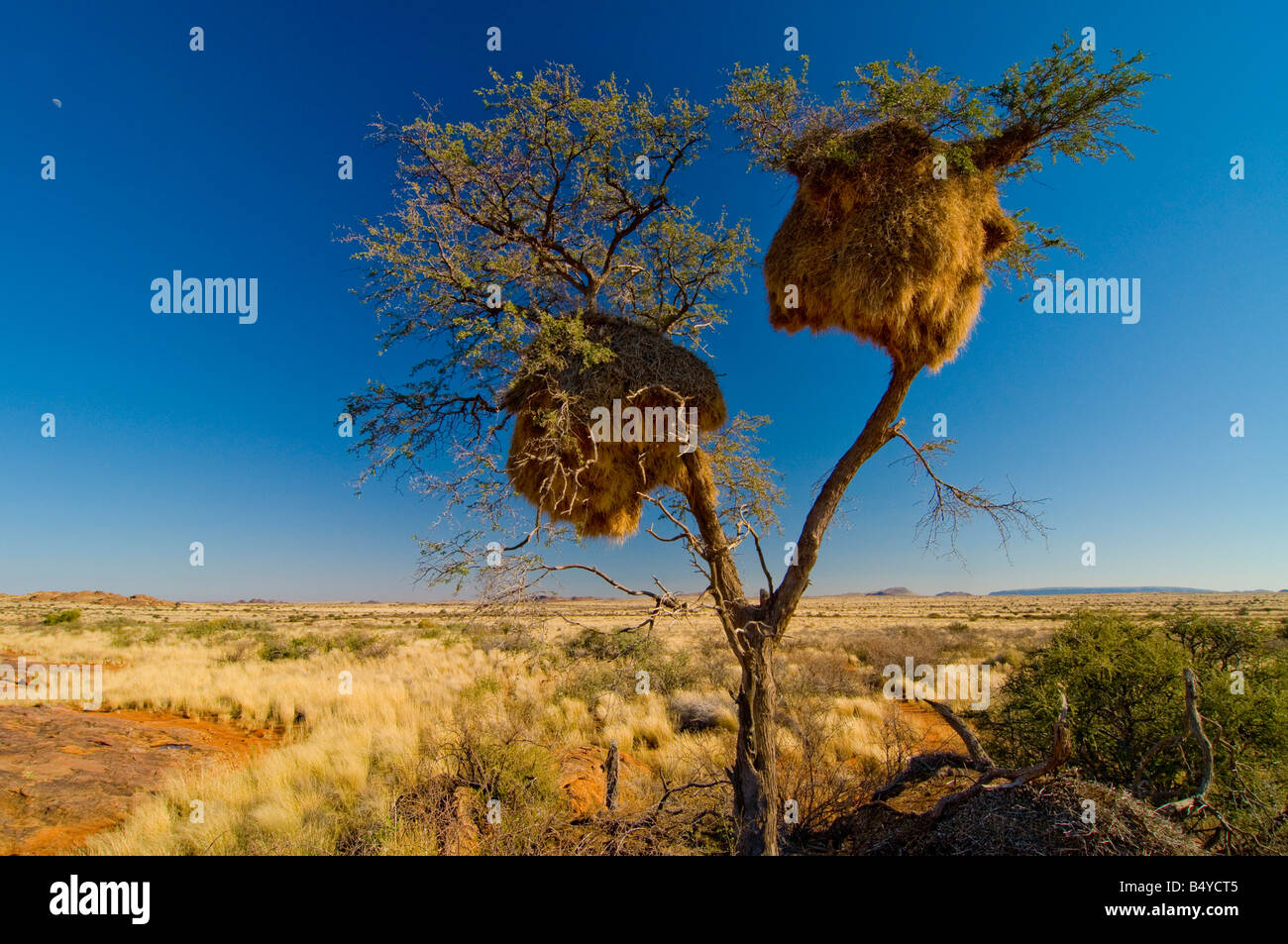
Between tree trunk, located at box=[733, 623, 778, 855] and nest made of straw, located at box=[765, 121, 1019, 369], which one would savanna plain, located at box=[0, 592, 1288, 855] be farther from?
nest made of straw, located at box=[765, 121, 1019, 369]

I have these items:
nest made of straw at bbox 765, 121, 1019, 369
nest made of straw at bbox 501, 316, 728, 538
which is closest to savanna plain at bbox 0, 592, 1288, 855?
nest made of straw at bbox 501, 316, 728, 538

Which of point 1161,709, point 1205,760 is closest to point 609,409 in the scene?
point 1205,760

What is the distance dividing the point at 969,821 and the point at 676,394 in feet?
14.8

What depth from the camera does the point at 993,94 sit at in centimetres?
461

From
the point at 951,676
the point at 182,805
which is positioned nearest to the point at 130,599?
the point at 182,805

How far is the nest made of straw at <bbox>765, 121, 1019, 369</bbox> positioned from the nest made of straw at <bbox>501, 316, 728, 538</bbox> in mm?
1157

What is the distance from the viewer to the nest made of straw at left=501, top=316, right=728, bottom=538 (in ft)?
15.6

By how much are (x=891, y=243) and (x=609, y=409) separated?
2.66 meters

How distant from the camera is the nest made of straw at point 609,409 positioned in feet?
15.6

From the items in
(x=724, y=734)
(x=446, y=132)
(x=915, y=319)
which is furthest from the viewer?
(x=724, y=734)

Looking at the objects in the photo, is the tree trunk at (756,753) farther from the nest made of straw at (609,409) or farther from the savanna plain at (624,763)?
the nest made of straw at (609,409)

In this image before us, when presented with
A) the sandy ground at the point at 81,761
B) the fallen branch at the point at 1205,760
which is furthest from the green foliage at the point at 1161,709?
the sandy ground at the point at 81,761

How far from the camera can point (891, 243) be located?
14.0ft
